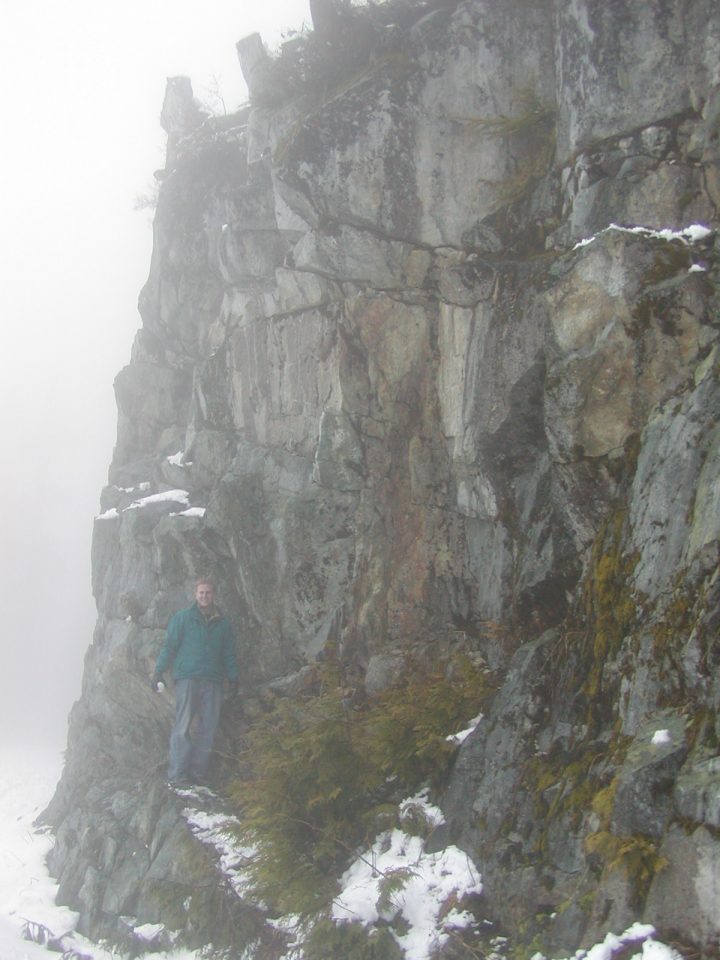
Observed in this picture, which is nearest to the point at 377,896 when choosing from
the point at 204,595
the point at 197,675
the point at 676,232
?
the point at 197,675

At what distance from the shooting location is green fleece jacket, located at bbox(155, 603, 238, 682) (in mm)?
10438

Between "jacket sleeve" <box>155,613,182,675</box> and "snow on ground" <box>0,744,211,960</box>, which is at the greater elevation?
"jacket sleeve" <box>155,613,182,675</box>

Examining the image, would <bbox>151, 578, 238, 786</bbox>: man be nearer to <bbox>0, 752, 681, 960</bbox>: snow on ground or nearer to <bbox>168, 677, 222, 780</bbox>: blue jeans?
<bbox>168, 677, 222, 780</bbox>: blue jeans

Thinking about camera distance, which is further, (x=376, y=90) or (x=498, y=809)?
(x=376, y=90)

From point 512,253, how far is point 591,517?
10.9ft

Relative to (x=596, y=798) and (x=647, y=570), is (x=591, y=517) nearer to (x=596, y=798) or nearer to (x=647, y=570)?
(x=647, y=570)

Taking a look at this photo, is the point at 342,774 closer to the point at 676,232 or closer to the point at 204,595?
the point at 204,595

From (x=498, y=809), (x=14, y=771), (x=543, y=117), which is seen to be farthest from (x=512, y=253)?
(x=14, y=771)

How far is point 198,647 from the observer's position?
10.5 meters

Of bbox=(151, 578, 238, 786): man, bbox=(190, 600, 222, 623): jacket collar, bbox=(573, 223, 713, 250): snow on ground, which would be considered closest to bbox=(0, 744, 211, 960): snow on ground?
bbox=(151, 578, 238, 786): man

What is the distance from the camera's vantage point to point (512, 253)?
9.07 meters

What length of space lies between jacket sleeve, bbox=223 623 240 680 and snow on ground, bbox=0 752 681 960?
4.82 ft

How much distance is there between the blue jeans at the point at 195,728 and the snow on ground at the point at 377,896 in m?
0.44

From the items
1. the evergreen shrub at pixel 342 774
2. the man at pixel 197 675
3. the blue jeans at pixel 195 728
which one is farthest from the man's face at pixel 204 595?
the evergreen shrub at pixel 342 774
